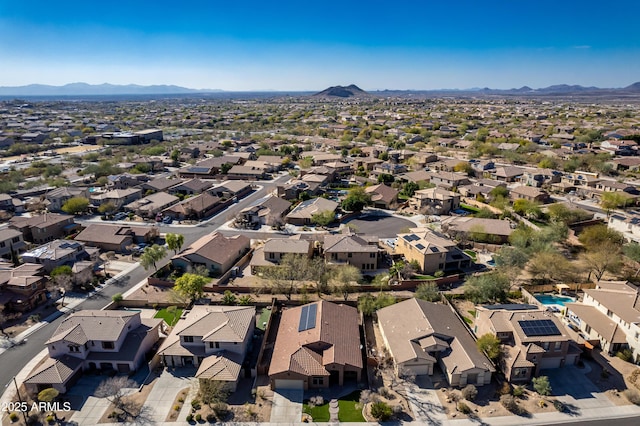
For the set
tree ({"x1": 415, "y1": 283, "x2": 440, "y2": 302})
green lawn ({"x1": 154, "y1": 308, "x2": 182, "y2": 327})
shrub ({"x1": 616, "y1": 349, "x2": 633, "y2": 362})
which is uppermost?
tree ({"x1": 415, "y1": 283, "x2": 440, "y2": 302})

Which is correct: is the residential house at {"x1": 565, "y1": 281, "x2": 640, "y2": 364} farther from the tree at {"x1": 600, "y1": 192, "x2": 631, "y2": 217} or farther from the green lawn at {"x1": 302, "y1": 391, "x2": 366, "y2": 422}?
the tree at {"x1": 600, "y1": 192, "x2": 631, "y2": 217}

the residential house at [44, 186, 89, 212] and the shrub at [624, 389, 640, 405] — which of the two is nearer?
the shrub at [624, 389, 640, 405]

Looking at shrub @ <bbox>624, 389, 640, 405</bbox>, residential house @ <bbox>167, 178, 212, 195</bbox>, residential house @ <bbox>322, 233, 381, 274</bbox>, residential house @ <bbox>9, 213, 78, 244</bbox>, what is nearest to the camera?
shrub @ <bbox>624, 389, 640, 405</bbox>

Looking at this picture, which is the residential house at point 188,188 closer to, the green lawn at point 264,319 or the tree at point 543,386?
the green lawn at point 264,319

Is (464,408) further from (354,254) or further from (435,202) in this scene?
(435,202)

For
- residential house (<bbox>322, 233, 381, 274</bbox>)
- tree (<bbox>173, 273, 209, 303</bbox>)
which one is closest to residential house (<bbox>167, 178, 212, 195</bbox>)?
residential house (<bbox>322, 233, 381, 274</bbox>)

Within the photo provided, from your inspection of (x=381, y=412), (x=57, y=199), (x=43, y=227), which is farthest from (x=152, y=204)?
(x=381, y=412)

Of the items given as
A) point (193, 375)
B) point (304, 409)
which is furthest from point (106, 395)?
point (304, 409)
